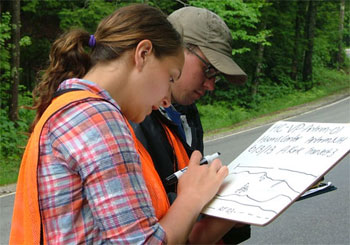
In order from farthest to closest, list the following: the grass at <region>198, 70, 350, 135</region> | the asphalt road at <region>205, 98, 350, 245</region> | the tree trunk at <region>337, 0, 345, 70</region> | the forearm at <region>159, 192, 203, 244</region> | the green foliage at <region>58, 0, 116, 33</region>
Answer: the tree trunk at <region>337, 0, 345, 70</region>, the grass at <region>198, 70, 350, 135</region>, the green foliage at <region>58, 0, 116, 33</region>, the asphalt road at <region>205, 98, 350, 245</region>, the forearm at <region>159, 192, 203, 244</region>

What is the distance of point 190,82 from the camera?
2303mm

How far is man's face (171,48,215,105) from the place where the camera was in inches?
89.4

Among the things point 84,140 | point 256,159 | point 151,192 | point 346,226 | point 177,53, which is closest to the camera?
point 84,140

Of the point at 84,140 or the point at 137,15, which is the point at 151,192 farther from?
the point at 137,15

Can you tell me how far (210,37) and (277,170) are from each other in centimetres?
102

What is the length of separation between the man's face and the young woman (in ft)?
2.88

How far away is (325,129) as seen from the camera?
1.71 m

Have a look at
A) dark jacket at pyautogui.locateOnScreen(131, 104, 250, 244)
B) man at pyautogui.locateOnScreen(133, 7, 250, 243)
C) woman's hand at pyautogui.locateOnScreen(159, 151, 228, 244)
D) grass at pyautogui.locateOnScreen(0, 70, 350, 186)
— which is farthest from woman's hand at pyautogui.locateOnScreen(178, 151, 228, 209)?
grass at pyautogui.locateOnScreen(0, 70, 350, 186)

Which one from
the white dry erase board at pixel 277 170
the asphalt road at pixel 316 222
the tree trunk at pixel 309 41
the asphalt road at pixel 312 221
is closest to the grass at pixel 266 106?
the tree trunk at pixel 309 41

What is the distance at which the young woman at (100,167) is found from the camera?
115 cm

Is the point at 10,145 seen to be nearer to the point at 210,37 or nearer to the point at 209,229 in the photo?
the point at 210,37

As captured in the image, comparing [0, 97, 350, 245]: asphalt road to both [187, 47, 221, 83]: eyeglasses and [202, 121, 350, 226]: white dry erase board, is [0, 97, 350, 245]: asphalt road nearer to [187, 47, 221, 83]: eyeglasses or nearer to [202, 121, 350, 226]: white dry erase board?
[187, 47, 221, 83]: eyeglasses

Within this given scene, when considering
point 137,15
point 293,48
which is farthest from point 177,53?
point 293,48

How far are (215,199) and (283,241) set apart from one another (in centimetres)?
355
